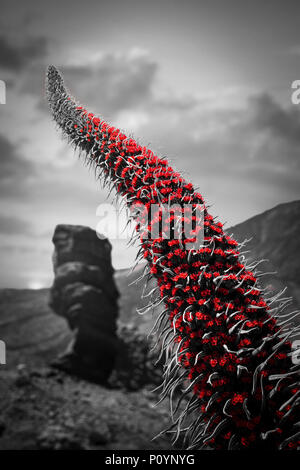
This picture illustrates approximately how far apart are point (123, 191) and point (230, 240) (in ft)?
5.32

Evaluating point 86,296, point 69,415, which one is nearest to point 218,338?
point 69,415

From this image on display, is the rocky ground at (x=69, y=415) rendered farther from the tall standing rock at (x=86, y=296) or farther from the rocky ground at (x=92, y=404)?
the tall standing rock at (x=86, y=296)

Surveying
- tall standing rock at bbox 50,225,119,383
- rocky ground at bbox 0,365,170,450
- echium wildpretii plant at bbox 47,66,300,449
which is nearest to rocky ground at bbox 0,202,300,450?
rocky ground at bbox 0,365,170,450

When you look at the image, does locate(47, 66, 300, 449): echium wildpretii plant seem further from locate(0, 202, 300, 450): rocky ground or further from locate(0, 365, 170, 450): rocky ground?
locate(0, 365, 170, 450): rocky ground

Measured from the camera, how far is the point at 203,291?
2.74 meters

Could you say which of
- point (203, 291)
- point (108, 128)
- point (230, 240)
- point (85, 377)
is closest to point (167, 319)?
point (203, 291)

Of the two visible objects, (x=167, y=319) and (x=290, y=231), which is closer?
(x=167, y=319)

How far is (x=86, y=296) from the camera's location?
→ 1694cm

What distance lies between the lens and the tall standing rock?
16172 millimetres

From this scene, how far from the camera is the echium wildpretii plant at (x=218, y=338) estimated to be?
234 cm

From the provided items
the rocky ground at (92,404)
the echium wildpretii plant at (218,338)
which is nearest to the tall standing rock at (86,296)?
the rocky ground at (92,404)

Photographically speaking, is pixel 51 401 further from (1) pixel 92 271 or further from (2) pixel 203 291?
(2) pixel 203 291
